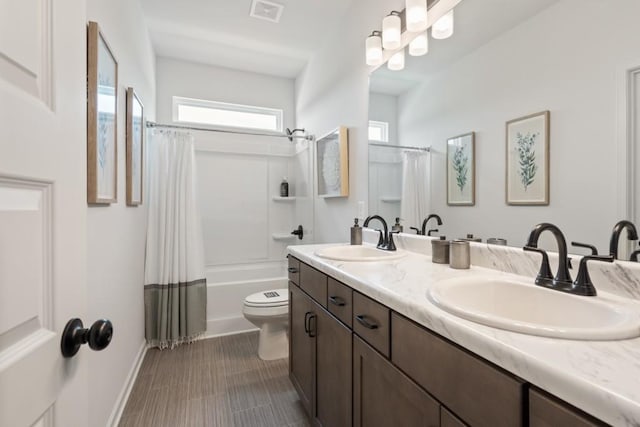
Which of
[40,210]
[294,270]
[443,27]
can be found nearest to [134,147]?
[294,270]

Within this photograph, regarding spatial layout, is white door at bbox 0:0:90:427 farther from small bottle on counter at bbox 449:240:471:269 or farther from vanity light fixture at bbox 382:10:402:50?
vanity light fixture at bbox 382:10:402:50

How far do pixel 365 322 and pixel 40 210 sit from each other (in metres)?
0.87

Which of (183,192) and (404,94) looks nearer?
(404,94)

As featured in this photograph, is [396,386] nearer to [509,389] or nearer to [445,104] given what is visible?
[509,389]

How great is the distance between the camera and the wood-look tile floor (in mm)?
1655

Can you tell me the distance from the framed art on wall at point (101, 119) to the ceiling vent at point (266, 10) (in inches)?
48.5

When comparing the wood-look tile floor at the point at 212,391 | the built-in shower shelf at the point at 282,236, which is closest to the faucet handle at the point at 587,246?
the wood-look tile floor at the point at 212,391

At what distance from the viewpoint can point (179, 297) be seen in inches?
101

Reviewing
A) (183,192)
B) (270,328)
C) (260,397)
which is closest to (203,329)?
(270,328)

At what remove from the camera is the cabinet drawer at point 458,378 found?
0.54 meters

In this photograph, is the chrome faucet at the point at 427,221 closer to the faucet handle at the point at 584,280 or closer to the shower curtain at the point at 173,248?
the faucet handle at the point at 584,280

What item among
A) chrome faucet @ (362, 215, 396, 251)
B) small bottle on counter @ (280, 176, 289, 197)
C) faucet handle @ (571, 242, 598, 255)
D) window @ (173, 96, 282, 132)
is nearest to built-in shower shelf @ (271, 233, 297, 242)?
small bottle on counter @ (280, 176, 289, 197)

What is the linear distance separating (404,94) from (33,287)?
5.87ft

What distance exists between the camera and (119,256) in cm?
174
